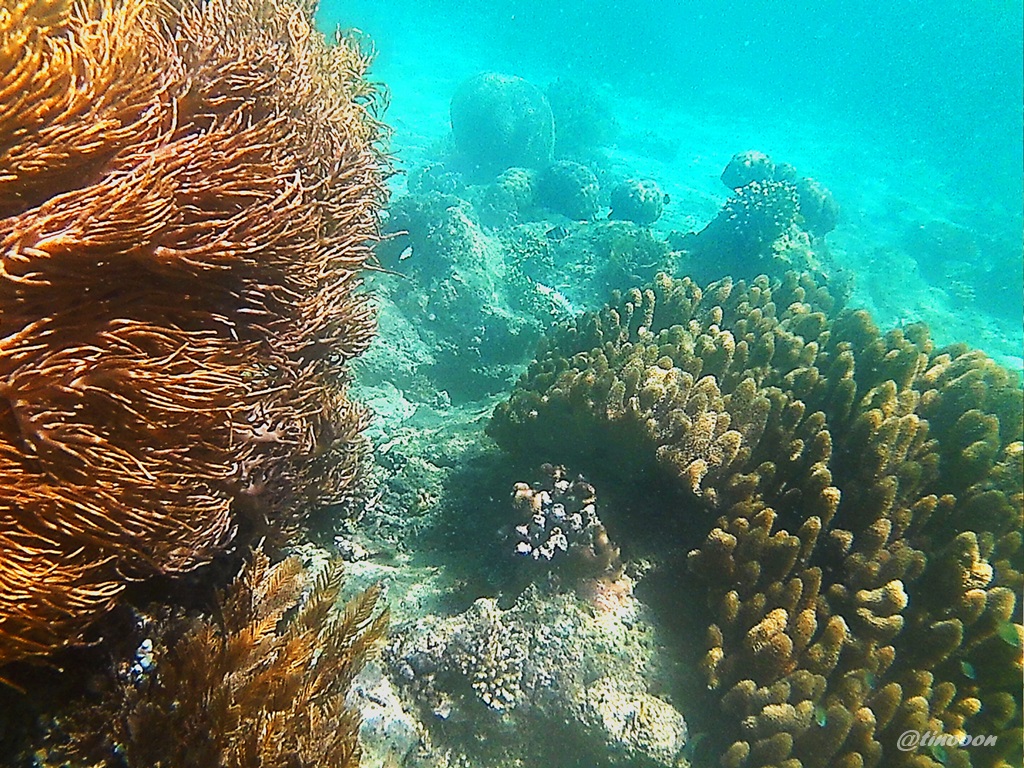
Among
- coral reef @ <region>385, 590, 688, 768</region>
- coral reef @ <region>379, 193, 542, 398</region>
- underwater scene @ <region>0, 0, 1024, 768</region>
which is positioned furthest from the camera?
coral reef @ <region>379, 193, 542, 398</region>

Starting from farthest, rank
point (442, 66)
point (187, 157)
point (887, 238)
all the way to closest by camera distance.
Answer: point (442, 66) → point (887, 238) → point (187, 157)

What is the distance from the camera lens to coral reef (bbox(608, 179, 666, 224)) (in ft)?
44.7

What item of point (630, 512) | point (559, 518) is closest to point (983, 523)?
point (630, 512)

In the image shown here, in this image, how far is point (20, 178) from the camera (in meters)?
2.10

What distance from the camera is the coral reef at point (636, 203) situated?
13.6m

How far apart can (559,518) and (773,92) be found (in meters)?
57.6

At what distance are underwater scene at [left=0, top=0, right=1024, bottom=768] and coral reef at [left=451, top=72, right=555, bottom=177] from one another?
11899 mm

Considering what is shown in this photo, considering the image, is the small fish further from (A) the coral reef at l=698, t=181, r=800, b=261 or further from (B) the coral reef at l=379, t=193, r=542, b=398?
(A) the coral reef at l=698, t=181, r=800, b=261

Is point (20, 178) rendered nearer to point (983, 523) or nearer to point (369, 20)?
point (983, 523)

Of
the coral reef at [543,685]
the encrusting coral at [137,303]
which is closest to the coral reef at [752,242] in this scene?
the coral reef at [543,685]

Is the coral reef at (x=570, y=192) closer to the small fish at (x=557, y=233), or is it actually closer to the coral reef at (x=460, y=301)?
the small fish at (x=557, y=233)

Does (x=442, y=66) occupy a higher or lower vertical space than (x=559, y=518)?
higher

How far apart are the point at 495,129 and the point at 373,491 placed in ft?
47.9

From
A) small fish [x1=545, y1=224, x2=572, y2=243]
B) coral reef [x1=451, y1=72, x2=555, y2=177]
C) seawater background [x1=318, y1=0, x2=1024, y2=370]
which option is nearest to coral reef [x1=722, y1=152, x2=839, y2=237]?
seawater background [x1=318, y1=0, x2=1024, y2=370]
